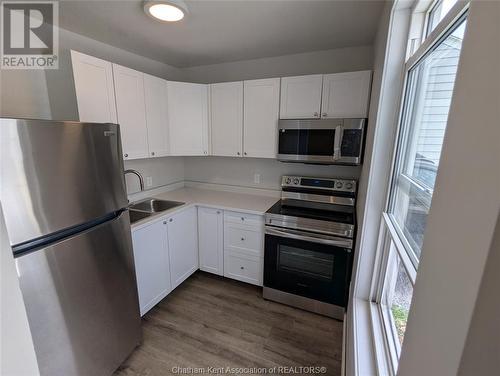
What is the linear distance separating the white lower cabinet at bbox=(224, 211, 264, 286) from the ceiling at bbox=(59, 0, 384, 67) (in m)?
1.61

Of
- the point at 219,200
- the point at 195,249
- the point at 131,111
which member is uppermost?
the point at 131,111

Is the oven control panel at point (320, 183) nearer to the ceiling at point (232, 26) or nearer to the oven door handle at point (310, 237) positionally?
the oven door handle at point (310, 237)

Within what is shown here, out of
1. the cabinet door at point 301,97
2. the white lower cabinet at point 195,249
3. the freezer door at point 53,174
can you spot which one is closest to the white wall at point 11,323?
the freezer door at point 53,174

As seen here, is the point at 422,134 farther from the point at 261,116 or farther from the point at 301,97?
the point at 261,116

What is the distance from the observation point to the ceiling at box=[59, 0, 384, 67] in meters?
1.53

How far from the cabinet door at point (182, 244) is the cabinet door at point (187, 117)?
73 cm

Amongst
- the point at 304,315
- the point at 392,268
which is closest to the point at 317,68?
the point at 392,268

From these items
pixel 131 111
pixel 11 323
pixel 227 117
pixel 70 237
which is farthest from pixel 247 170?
pixel 11 323

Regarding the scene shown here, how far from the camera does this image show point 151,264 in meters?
2.01

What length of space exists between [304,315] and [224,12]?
2.53 m

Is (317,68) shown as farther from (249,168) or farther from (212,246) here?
(212,246)

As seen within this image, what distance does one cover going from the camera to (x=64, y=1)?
4.85 feet

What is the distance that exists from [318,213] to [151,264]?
1.57 meters

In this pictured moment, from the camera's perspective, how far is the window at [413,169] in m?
0.76
